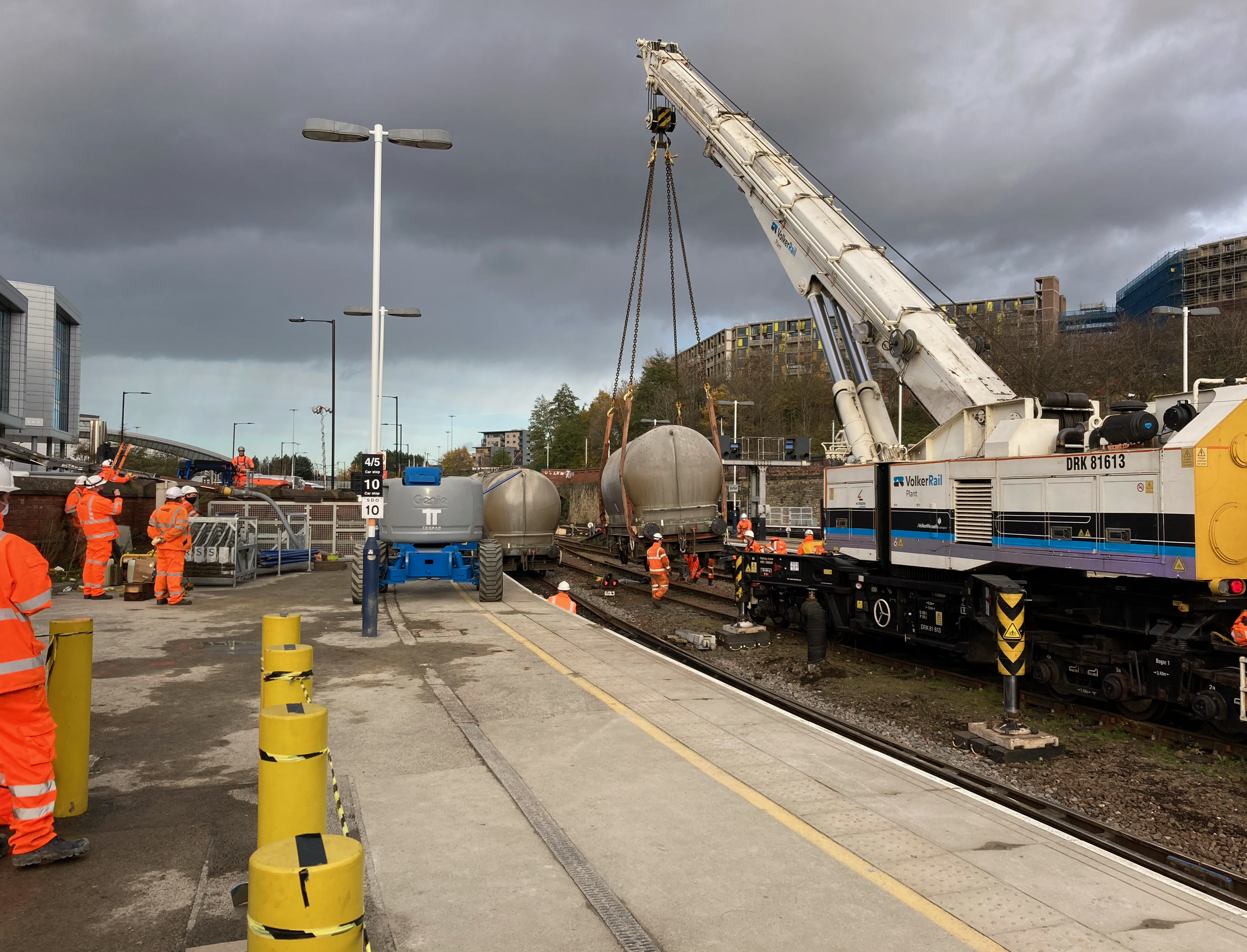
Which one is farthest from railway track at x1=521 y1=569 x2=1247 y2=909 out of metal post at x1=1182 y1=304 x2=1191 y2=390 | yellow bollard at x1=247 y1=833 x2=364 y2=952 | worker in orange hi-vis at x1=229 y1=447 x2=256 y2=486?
worker in orange hi-vis at x1=229 y1=447 x2=256 y2=486

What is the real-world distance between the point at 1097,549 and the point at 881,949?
5.80 metres

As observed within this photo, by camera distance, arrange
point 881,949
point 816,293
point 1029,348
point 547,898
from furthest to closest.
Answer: point 1029,348 < point 816,293 < point 547,898 < point 881,949

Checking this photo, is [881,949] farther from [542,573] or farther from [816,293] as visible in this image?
[542,573]

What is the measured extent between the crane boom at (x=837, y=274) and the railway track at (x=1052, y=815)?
4.29 m

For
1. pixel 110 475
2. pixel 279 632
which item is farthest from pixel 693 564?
pixel 279 632

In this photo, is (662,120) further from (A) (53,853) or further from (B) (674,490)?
(A) (53,853)

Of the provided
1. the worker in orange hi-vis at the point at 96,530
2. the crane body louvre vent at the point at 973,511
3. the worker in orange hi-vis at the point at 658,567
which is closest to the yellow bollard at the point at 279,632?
the crane body louvre vent at the point at 973,511

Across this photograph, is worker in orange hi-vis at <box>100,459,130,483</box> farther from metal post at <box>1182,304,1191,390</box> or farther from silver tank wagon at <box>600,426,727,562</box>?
metal post at <box>1182,304,1191,390</box>

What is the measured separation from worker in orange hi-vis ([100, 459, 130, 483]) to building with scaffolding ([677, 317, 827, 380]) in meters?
60.8

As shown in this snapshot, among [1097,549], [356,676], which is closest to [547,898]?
[356,676]

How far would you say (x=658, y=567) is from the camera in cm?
1714

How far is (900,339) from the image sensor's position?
11445 mm

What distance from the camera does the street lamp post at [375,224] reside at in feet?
39.5

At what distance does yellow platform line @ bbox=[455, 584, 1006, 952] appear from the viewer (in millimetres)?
3881
